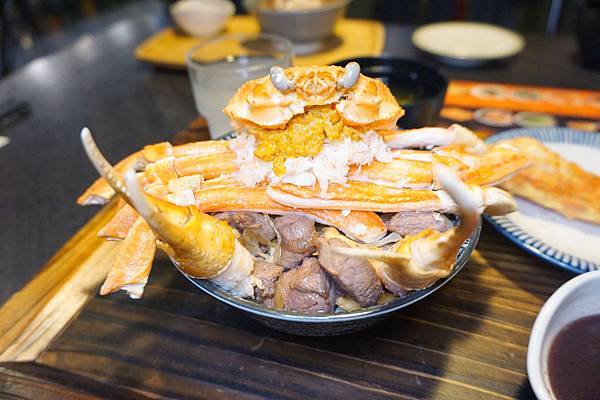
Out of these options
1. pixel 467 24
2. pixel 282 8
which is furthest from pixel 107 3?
pixel 467 24

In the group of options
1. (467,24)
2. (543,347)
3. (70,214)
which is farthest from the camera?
(467,24)

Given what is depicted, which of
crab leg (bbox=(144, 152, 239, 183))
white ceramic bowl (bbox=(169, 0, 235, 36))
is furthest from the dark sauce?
white ceramic bowl (bbox=(169, 0, 235, 36))

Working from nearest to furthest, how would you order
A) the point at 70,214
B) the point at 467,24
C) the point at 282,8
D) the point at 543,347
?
the point at 543,347 → the point at 70,214 → the point at 282,8 → the point at 467,24

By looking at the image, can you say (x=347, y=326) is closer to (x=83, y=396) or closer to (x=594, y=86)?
(x=83, y=396)

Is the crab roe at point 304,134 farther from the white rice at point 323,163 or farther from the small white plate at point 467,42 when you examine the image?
the small white plate at point 467,42

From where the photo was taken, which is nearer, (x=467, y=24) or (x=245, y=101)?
(x=245, y=101)

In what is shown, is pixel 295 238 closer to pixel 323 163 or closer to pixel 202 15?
pixel 323 163

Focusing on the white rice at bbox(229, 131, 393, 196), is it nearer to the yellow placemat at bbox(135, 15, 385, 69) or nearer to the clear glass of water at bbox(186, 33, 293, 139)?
the clear glass of water at bbox(186, 33, 293, 139)
